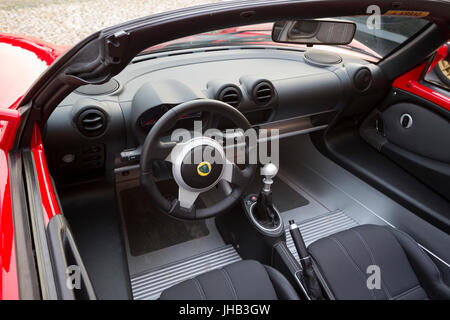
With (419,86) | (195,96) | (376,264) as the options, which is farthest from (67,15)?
(376,264)

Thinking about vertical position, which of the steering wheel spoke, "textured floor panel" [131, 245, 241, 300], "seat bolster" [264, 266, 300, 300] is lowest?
"textured floor panel" [131, 245, 241, 300]

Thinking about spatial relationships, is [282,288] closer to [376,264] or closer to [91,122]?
[376,264]

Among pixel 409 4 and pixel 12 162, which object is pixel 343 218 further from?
pixel 12 162

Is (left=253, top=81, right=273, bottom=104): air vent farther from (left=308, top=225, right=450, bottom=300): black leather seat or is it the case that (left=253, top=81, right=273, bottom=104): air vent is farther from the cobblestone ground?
the cobblestone ground

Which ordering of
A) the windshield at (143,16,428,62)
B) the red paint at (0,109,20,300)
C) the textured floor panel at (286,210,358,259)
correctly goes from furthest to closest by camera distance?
the textured floor panel at (286,210,358,259)
the windshield at (143,16,428,62)
the red paint at (0,109,20,300)

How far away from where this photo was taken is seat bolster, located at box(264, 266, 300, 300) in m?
1.39

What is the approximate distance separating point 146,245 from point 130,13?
15.2ft

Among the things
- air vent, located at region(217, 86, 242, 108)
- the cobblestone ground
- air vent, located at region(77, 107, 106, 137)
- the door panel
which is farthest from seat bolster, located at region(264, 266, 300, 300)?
the cobblestone ground

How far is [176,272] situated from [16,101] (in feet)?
4.28

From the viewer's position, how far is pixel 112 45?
103cm

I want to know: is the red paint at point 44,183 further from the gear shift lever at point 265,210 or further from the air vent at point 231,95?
the gear shift lever at point 265,210

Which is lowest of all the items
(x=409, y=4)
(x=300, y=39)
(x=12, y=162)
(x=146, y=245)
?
(x=146, y=245)

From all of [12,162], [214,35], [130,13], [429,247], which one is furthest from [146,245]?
[130,13]

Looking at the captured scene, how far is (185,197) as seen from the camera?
160cm
